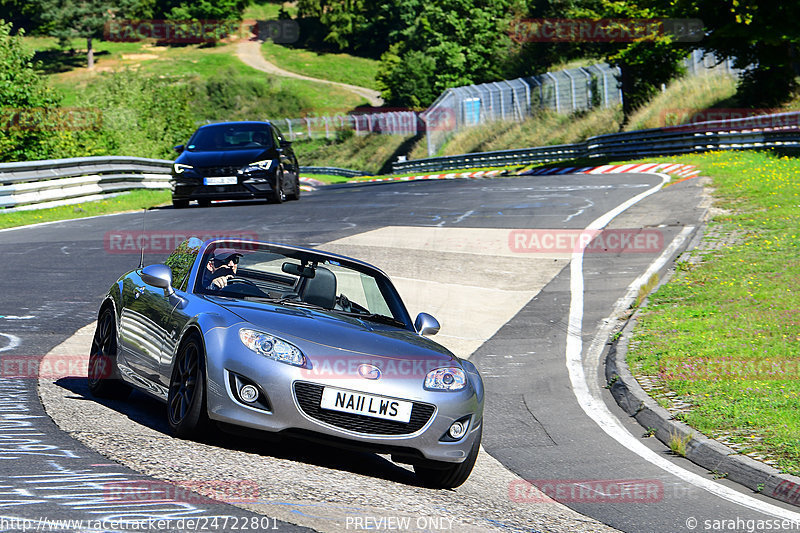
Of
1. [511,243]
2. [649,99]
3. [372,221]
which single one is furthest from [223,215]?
[649,99]

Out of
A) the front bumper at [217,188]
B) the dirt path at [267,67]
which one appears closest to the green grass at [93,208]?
the front bumper at [217,188]

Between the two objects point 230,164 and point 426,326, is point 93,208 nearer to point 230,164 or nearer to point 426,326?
point 230,164

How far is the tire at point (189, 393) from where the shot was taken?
6223 mm

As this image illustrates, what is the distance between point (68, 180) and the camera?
25375 millimetres

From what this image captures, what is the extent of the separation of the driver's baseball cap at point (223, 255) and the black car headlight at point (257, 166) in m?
15.0

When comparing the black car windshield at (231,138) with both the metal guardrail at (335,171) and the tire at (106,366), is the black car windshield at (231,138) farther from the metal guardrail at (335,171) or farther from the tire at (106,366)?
the metal guardrail at (335,171)

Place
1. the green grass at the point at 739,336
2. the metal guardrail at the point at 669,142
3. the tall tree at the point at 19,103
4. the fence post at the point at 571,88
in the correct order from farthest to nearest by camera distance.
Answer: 1. the fence post at the point at 571,88
2. the metal guardrail at the point at 669,142
3. the tall tree at the point at 19,103
4. the green grass at the point at 739,336

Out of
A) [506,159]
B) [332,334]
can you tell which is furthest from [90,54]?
[332,334]

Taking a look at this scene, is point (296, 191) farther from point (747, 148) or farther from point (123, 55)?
point (123, 55)

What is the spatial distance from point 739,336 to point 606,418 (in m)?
2.64

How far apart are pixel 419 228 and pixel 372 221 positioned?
1.59 meters

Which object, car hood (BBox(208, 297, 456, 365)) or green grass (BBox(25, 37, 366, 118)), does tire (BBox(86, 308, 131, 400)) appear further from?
green grass (BBox(25, 37, 366, 118))

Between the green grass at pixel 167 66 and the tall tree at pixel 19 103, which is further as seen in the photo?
the green grass at pixel 167 66

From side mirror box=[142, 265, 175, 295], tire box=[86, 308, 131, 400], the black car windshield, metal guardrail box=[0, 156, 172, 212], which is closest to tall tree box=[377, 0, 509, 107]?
metal guardrail box=[0, 156, 172, 212]
